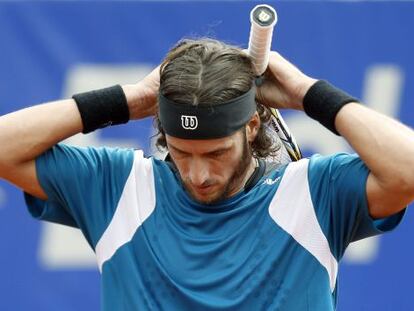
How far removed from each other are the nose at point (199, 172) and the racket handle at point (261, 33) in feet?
1.38

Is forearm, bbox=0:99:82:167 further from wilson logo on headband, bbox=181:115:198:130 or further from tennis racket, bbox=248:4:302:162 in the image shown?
tennis racket, bbox=248:4:302:162

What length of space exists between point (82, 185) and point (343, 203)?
0.85 metres

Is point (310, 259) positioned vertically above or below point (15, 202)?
above

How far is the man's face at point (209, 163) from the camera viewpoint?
3.63m

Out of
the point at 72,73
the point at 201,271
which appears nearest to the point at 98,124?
the point at 201,271

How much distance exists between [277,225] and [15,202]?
287 cm

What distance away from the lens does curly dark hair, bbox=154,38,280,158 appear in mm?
3680

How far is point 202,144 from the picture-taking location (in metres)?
3.63

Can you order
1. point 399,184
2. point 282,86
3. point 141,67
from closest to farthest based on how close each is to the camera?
point 399,184 → point 282,86 → point 141,67

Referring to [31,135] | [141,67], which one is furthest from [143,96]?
[141,67]

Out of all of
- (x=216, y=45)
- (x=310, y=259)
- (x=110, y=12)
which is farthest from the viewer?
(x=110, y=12)

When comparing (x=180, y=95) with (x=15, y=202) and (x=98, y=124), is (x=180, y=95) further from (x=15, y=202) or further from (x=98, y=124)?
(x=15, y=202)

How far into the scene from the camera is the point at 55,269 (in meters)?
6.23

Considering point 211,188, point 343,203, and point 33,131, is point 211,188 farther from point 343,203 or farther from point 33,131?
point 33,131
